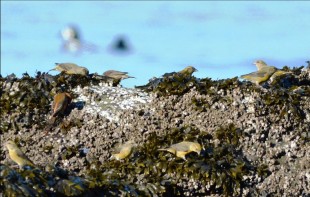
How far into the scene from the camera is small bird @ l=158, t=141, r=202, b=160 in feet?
32.2

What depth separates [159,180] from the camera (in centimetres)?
973

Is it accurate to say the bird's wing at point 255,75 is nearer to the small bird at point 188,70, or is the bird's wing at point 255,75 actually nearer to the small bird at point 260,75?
the small bird at point 260,75

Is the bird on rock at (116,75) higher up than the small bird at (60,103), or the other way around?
the bird on rock at (116,75)

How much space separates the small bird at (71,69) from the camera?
1095 centimetres

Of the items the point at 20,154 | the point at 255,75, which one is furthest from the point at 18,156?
the point at 255,75

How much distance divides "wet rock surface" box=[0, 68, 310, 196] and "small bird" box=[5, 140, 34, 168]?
0.32 ft

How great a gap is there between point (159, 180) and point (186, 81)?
5.24 feet

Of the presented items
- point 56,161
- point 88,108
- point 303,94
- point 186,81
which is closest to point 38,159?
point 56,161

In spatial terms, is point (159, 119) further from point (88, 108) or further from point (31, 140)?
point (31, 140)

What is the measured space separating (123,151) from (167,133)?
678mm

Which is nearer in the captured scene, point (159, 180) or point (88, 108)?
point (159, 180)

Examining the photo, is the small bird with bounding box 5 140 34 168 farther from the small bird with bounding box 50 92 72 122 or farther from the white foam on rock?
the white foam on rock

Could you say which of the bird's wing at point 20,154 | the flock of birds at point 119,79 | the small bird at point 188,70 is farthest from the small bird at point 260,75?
the bird's wing at point 20,154

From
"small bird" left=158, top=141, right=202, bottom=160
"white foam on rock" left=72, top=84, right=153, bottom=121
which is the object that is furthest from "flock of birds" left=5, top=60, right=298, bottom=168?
"white foam on rock" left=72, top=84, right=153, bottom=121
